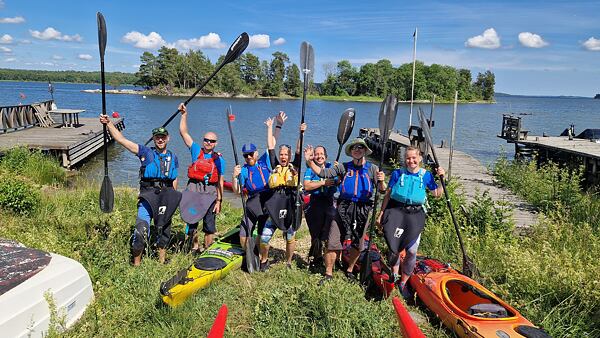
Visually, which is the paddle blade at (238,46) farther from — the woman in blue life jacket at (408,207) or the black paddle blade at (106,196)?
the woman in blue life jacket at (408,207)

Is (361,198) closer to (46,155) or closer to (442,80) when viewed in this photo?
(46,155)

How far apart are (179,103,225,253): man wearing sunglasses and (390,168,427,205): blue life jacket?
2504 mm

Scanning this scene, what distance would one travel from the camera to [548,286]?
15.6ft

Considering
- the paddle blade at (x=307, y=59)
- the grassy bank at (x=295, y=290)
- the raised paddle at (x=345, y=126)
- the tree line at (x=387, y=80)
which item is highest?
the tree line at (x=387, y=80)

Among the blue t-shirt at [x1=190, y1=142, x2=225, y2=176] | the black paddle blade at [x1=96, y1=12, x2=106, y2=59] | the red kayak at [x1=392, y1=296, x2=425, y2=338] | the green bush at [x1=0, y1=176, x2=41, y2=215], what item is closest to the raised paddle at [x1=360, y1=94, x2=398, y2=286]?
the red kayak at [x1=392, y1=296, x2=425, y2=338]

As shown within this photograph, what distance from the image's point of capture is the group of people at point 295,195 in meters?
4.93

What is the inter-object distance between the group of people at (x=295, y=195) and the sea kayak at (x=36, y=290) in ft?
3.72

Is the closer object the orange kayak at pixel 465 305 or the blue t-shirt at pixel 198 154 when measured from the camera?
the orange kayak at pixel 465 305

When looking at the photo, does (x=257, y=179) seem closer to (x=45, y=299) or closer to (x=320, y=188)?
(x=320, y=188)

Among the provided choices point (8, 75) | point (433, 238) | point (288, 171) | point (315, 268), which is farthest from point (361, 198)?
point (8, 75)

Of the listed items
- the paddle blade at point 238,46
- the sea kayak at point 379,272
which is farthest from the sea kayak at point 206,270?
the paddle blade at point 238,46

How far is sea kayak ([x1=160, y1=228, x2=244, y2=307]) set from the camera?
449 centimetres

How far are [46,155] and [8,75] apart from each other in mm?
193479

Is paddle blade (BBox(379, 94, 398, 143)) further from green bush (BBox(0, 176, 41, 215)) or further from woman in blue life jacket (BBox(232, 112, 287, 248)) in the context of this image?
green bush (BBox(0, 176, 41, 215))
